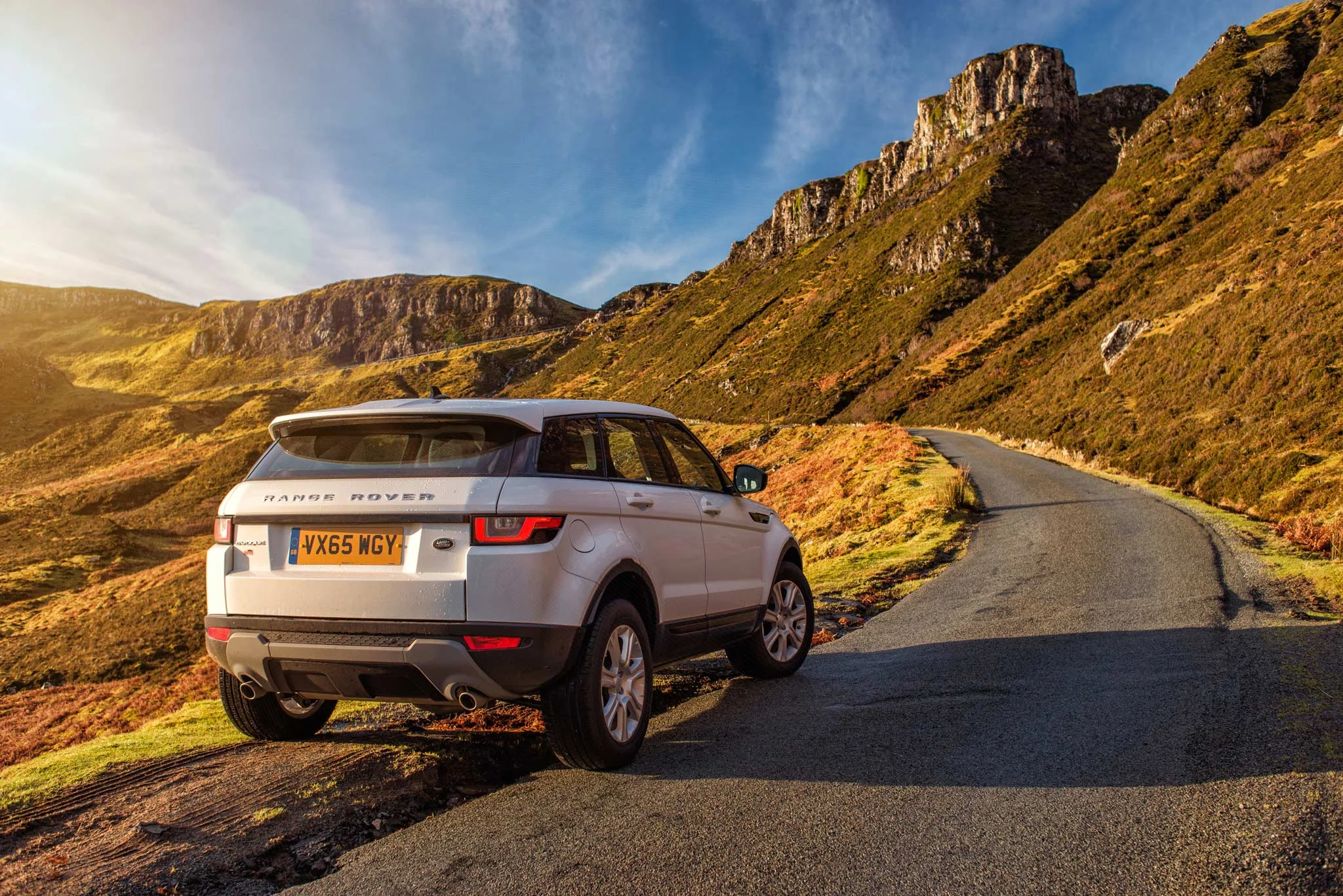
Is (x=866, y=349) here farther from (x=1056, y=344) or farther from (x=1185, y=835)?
(x=1185, y=835)

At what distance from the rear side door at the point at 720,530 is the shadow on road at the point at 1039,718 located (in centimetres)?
77

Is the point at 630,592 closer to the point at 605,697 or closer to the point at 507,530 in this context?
the point at 605,697

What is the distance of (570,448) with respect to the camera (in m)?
4.20

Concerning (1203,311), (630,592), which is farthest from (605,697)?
(1203,311)

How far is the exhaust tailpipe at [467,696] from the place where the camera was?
3613mm

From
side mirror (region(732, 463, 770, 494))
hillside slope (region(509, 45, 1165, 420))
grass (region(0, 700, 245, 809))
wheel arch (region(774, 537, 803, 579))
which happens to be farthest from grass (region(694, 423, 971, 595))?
hillside slope (region(509, 45, 1165, 420))

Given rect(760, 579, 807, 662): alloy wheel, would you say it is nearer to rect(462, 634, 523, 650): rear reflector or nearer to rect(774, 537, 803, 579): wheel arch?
rect(774, 537, 803, 579): wheel arch

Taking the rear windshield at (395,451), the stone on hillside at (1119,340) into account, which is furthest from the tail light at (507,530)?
the stone on hillside at (1119,340)

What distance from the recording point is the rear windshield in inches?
150

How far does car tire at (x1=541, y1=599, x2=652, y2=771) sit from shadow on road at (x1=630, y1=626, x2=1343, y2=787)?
0.23m

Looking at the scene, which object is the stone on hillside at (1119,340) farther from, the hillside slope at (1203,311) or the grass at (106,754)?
the grass at (106,754)

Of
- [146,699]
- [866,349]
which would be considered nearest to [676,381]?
[866,349]

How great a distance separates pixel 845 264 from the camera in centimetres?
12056

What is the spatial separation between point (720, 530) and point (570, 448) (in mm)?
1625
